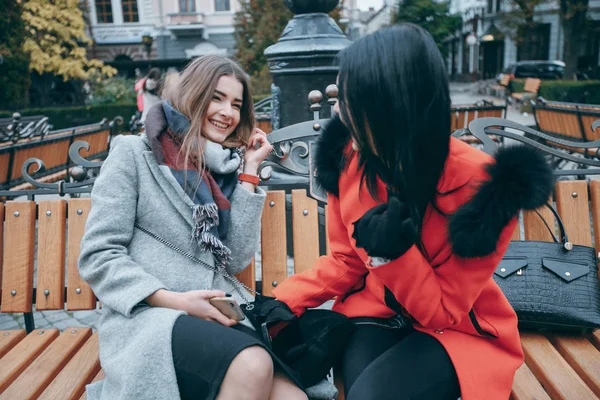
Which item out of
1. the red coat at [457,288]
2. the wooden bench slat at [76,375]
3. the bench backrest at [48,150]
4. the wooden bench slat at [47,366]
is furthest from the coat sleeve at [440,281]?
the bench backrest at [48,150]

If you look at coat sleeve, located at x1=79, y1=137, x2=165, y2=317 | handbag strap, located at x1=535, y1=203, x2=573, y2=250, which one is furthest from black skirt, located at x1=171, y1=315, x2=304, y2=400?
handbag strap, located at x1=535, y1=203, x2=573, y2=250

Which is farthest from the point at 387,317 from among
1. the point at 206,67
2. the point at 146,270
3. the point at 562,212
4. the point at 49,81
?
the point at 49,81

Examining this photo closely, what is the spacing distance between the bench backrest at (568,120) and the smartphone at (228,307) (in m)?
5.70

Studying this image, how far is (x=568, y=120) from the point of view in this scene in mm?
7551

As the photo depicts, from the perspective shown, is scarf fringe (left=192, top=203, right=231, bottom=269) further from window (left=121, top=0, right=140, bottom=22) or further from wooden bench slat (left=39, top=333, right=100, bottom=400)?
window (left=121, top=0, right=140, bottom=22)

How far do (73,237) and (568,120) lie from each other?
7090mm

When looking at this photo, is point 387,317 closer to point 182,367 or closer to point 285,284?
point 285,284

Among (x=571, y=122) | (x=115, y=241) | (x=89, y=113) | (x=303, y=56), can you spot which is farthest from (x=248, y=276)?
(x=89, y=113)

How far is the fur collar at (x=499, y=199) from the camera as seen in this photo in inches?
61.6

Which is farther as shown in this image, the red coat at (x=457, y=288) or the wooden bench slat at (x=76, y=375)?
the wooden bench slat at (x=76, y=375)

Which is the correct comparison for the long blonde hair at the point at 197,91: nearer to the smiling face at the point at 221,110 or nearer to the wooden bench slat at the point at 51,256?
the smiling face at the point at 221,110

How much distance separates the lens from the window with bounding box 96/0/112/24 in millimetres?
36269

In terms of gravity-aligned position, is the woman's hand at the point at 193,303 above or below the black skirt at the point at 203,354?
above

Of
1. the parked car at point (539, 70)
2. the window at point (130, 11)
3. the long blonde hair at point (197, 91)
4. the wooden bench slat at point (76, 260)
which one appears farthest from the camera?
the window at point (130, 11)
